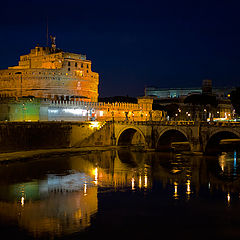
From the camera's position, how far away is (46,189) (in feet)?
109

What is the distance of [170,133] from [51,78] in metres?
26.3

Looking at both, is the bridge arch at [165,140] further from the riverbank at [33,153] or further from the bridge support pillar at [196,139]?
the riverbank at [33,153]

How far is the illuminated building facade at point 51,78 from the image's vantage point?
237 ft

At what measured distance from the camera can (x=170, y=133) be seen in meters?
59.1

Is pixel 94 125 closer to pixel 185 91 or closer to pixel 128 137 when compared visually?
pixel 128 137

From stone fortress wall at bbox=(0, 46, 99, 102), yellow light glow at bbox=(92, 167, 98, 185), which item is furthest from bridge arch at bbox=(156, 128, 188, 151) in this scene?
stone fortress wall at bbox=(0, 46, 99, 102)

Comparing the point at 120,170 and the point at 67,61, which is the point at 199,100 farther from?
the point at 120,170

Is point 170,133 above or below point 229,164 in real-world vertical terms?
above

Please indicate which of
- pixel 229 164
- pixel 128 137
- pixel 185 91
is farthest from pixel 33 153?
pixel 185 91

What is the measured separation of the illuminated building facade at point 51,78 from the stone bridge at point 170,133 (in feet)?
41.2

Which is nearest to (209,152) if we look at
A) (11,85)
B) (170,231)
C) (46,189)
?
(46,189)

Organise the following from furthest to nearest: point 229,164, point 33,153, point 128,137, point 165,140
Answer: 1. point 128,137
2. point 165,140
3. point 33,153
4. point 229,164

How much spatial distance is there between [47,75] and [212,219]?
5292 cm

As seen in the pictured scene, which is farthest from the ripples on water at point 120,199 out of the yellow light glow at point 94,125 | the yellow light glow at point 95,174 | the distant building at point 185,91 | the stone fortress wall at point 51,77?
the distant building at point 185,91
